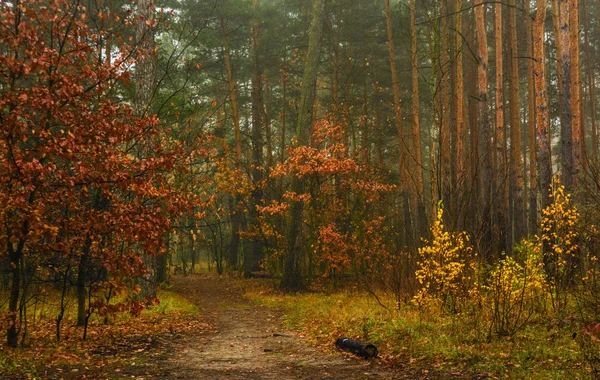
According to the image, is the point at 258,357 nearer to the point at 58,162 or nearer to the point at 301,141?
the point at 58,162

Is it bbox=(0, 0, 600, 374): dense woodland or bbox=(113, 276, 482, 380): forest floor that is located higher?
bbox=(0, 0, 600, 374): dense woodland

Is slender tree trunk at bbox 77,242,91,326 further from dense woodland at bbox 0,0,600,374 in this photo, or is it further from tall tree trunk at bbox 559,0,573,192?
tall tree trunk at bbox 559,0,573,192

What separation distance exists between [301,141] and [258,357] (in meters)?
10.4

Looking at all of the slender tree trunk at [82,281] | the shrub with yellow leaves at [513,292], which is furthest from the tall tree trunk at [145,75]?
the shrub with yellow leaves at [513,292]

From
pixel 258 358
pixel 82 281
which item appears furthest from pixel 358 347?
pixel 82 281

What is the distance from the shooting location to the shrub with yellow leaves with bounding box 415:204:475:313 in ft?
28.6

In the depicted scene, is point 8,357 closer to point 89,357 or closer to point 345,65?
point 89,357

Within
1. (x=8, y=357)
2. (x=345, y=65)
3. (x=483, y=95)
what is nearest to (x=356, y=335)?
(x=8, y=357)

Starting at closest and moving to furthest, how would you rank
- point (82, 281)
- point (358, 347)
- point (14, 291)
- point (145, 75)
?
1. point (14, 291)
2. point (358, 347)
3. point (82, 281)
4. point (145, 75)

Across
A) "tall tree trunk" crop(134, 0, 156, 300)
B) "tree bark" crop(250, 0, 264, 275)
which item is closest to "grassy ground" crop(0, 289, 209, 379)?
"tall tree trunk" crop(134, 0, 156, 300)

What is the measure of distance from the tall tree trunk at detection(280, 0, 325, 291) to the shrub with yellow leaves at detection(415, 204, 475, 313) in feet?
28.1

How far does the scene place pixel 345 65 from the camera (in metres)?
24.5

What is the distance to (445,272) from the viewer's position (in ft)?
29.5

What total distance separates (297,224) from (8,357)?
11.5 m
